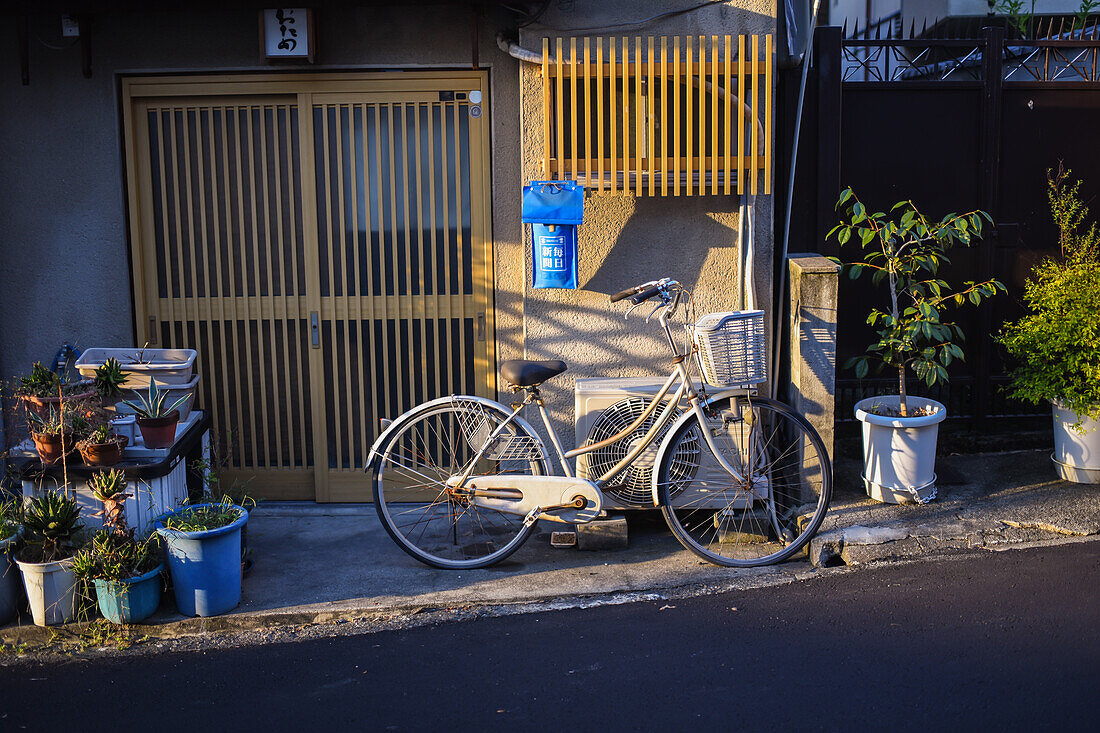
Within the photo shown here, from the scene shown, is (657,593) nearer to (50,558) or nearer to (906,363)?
(906,363)

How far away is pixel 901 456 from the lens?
6.29 metres

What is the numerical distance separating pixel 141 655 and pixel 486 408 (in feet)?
7.55

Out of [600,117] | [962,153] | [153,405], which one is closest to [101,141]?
[153,405]

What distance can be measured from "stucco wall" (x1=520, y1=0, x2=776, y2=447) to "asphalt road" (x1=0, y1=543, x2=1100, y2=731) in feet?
6.34

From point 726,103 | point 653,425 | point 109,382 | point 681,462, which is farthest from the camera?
point 726,103

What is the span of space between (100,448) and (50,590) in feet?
2.56

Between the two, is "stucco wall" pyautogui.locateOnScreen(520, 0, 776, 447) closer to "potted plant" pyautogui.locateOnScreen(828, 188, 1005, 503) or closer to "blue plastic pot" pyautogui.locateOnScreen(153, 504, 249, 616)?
"potted plant" pyautogui.locateOnScreen(828, 188, 1005, 503)

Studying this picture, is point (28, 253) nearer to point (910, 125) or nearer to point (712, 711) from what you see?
point (712, 711)

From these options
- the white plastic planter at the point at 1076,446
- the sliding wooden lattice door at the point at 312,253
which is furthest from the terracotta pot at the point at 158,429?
the white plastic planter at the point at 1076,446

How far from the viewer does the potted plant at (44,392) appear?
220 inches

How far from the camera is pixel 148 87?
22.5 ft

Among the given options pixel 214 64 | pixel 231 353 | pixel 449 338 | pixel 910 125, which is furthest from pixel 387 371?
pixel 910 125

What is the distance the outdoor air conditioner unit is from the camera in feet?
20.0

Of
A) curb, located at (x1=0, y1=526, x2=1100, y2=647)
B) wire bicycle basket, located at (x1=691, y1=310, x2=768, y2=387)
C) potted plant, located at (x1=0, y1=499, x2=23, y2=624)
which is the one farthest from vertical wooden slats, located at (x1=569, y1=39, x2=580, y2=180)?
potted plant, located at (x1=0, y1=499, x2=23, y2=624)
